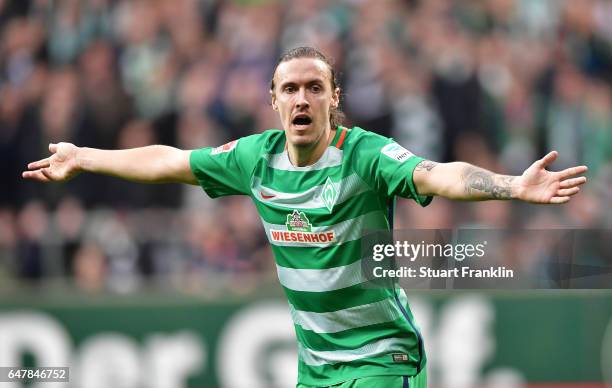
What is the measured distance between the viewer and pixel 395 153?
644 cm

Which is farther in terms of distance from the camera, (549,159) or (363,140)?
(363,140)

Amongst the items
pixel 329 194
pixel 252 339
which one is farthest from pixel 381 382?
pixel 252 339

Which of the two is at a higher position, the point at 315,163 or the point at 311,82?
the point at 311,82

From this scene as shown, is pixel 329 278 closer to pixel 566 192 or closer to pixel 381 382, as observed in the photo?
pixel 381 382

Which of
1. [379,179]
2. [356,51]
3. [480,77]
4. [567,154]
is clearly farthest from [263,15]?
[379,179]

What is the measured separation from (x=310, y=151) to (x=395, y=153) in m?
0.51

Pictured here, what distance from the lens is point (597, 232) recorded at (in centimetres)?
1116

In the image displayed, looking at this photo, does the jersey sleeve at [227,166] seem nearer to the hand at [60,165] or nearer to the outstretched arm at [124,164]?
the outstretched arm at [124,164]

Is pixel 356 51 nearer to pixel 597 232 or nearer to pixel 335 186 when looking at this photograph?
pixel 597 232

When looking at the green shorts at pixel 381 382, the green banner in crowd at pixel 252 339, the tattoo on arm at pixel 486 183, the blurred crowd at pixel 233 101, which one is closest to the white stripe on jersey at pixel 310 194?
the tattoo on arm at pixel 486 183

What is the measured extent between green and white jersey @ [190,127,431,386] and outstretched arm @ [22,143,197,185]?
0.71 metres

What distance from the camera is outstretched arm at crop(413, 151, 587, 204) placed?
565 centimetres

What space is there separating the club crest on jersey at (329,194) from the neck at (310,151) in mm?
191

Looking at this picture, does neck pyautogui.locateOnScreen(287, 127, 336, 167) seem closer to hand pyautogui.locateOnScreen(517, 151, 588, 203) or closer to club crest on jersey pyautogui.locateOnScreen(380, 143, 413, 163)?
club crest on jersey pyautogui.locateOnScreen(380, 143, 413, 163)
